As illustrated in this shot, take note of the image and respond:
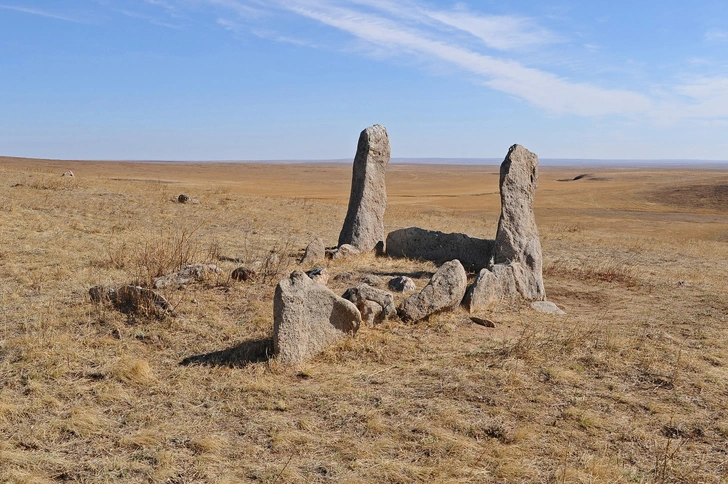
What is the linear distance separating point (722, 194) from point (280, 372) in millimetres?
45532

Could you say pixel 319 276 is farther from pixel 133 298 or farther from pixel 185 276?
pixel 133 298

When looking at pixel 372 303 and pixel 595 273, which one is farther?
pixel 595 273

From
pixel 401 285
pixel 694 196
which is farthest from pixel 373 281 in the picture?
pixel 694 196

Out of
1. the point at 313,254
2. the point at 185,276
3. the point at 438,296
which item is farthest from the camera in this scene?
the point at 313,254

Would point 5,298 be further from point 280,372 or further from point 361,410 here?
point 361,410

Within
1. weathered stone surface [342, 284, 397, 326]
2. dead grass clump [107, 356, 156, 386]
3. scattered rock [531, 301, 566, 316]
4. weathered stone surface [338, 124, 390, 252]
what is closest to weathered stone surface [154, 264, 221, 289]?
weathered stone surface [342, 284, 397, 326]

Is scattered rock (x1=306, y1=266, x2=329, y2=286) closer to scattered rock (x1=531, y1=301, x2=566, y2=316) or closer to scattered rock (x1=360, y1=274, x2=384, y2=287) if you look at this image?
scattered rock (x1=360, y1=274, x2=384, y2=287)

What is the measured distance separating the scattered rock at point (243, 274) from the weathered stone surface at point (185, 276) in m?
0.29

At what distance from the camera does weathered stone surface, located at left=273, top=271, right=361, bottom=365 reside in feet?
23.9

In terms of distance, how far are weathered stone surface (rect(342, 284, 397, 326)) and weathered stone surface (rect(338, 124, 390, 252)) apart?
586cm

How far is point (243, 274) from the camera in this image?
10.6 metres

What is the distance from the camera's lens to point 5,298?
364 inches

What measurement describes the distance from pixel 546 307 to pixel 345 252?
16.7 ft

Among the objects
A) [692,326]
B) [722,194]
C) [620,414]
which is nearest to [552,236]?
[692,326]
